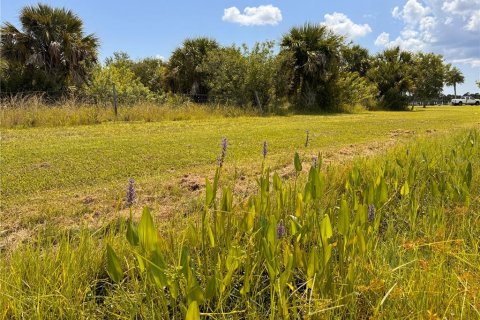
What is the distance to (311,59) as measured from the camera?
21.1m

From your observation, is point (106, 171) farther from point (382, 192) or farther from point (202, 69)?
point (202, 69)

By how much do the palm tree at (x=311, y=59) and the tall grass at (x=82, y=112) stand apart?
652 cm

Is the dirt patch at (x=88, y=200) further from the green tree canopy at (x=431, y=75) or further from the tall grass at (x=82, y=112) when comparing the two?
the green tree canopy at (x=431, y=75)

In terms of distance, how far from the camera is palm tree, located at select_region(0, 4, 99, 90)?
17109mm

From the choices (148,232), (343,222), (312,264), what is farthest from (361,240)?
(148,232)

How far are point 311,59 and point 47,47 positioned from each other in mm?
12983

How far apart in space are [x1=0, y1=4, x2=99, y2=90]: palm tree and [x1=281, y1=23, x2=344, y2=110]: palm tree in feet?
34.4

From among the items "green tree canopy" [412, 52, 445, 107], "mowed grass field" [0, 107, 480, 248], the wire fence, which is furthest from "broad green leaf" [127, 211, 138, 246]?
"green tree canopy" [412, 52, 445, 107]

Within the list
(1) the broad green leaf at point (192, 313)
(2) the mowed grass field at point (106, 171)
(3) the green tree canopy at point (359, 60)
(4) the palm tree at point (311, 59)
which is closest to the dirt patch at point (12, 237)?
(2) the mowed grass field at point (106, 171)

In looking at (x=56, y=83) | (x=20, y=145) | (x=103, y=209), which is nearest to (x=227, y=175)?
(x=103, y=209)

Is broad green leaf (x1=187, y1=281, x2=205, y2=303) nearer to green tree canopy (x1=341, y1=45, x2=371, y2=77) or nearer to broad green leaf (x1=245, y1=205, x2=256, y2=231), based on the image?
broad green leaf (x1=245, y1=205, x2=256, y2=231)

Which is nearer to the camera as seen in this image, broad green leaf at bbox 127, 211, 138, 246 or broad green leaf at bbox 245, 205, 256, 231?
broad green leaf at bbox 127, 211, 138, 246

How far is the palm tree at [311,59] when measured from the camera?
21.3m

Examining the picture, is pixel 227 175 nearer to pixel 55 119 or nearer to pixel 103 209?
pixel 103 209
